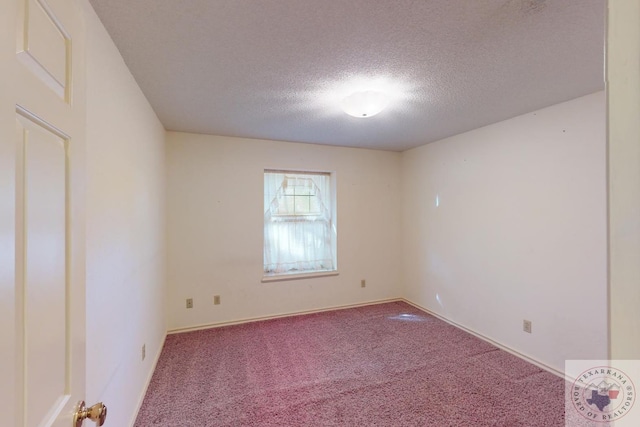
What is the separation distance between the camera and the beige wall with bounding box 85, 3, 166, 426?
1227 millimetres

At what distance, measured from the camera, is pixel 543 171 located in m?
2.40

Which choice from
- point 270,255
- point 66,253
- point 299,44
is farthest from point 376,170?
point 66,253

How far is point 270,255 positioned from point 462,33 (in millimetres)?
2984

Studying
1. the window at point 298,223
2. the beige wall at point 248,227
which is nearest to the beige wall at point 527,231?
the beige wall at point 248,227

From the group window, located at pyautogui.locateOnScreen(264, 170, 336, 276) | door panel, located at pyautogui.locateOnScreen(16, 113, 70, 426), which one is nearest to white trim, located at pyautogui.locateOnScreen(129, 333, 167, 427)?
window, located at pyautogui.locateOnScreen(264, 170, 336, 276)

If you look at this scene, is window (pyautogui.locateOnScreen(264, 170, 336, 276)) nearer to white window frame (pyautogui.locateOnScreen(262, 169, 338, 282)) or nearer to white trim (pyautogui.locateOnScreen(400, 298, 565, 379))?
white window frame (pyautogui.locateOnScreen(262, 169, 338, 282))

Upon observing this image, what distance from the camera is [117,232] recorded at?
60.2 inches

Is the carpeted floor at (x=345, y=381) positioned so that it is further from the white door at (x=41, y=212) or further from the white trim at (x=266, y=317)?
the white door at (x=41, y=212)

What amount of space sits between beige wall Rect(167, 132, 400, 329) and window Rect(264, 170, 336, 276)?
0.45 ft

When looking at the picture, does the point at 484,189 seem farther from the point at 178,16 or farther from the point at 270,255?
the point at 178,16

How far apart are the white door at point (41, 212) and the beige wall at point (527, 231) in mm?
3010

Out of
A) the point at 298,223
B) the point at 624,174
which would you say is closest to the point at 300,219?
the point at 298,223

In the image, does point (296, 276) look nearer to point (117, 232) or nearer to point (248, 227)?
point (248, 227)

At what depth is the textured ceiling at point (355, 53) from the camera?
1.25 m
